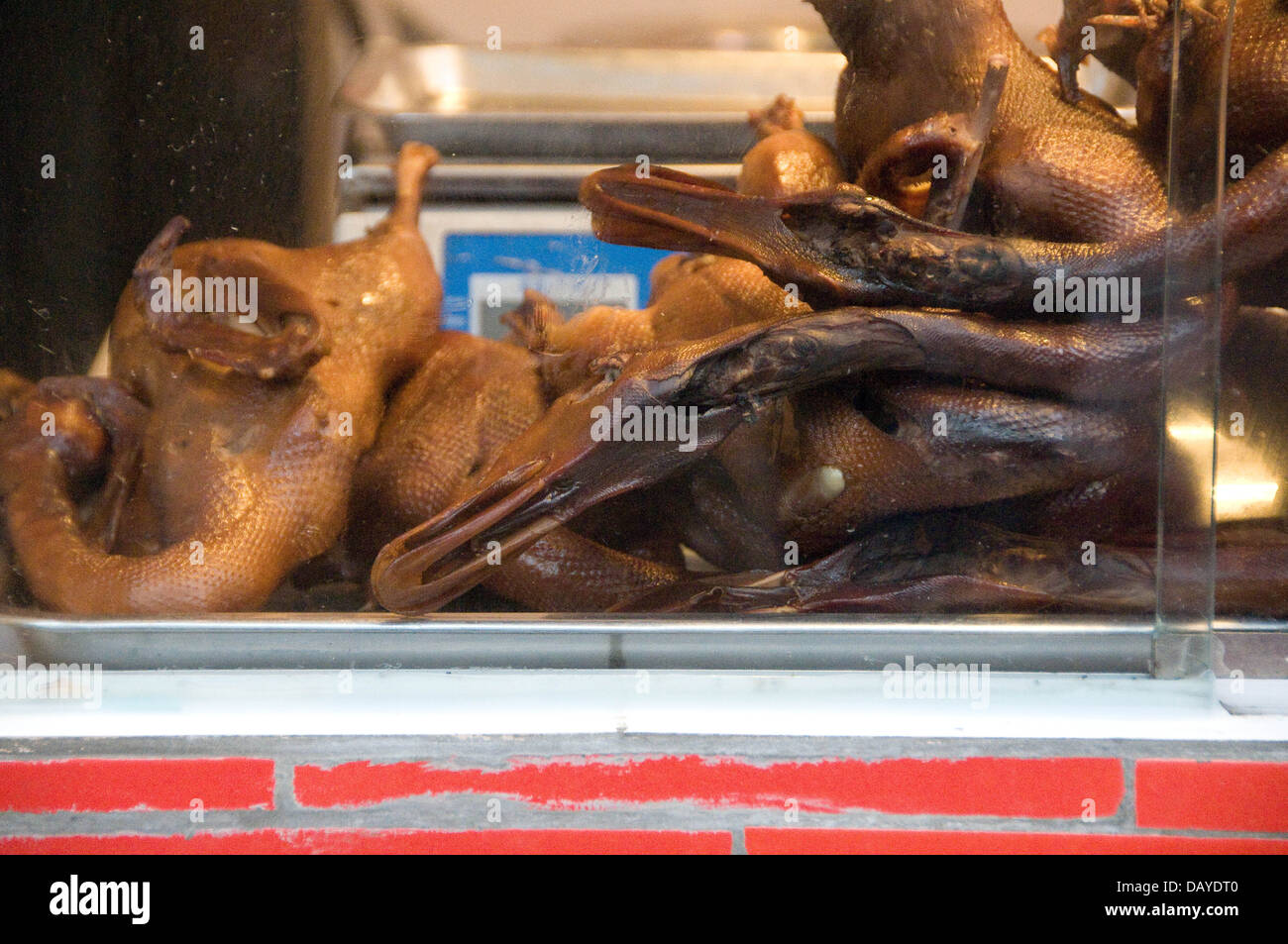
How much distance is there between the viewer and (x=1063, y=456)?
0.94m

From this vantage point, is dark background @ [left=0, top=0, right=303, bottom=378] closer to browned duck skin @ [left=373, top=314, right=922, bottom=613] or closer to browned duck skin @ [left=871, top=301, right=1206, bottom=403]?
browned duck skin @ [left=373, top=314, right=922, bottom=613]

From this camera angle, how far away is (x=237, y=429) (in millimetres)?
1100

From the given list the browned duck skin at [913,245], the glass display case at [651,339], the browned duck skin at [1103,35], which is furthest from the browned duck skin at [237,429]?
the browned duck skin at [1103,35]

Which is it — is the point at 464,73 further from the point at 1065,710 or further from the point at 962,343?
the point at 1065,710

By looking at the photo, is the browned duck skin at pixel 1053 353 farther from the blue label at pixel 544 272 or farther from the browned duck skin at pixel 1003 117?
the blue label at pixel 544 272

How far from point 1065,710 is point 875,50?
77cm

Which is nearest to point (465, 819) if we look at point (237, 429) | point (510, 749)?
point (510, 749)

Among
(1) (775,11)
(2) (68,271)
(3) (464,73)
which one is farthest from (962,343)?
(2) (68,271)

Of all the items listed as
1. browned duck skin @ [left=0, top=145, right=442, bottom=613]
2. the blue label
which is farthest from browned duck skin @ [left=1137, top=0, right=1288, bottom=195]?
browned duck skin @ [left=0, top=145, right=442, bottom=613]

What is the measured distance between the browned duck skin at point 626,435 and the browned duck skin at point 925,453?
7 cm

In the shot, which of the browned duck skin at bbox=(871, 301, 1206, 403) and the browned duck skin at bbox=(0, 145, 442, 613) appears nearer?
the browned duck skin at bbox=(871, 301, 1206, 403)

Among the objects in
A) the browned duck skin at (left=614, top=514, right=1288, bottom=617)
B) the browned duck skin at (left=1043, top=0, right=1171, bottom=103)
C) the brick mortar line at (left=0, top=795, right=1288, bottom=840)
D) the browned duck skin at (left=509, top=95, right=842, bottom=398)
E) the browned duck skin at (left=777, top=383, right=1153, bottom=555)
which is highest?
the browned duck skin at (left=1043, top=0, right=1171, bottom=103)

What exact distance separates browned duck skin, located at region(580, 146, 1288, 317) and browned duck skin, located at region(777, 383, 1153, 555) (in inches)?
4.3

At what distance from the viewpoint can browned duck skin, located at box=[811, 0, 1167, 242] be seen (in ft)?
3.19
